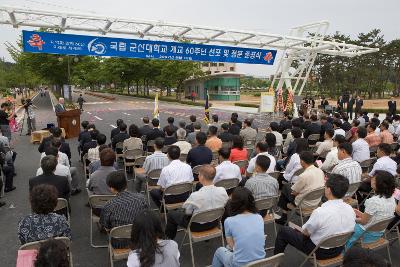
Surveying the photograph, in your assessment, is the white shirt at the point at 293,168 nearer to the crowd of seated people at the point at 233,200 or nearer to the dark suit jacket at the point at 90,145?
the crowd of seated people at the point at 233,200

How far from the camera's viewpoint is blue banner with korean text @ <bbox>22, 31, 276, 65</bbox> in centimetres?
1403

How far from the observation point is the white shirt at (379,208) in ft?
13.5

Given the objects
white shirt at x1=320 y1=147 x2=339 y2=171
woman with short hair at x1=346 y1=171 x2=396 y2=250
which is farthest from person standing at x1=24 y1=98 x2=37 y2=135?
woman with short hair at x1=346 y1=171 x2=396 y2=250

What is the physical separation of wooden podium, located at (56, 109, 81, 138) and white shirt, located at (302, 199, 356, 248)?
510 inches

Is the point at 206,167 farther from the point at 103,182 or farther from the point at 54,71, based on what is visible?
the point at 54,71

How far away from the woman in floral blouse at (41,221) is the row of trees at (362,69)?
49.2 meters

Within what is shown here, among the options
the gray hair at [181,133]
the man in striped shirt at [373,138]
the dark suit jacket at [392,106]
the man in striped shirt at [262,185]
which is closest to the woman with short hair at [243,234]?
the man in striped shirt at [262,185]

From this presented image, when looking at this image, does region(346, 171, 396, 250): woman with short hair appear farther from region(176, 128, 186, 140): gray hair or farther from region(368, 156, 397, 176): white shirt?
region(176, 128, 186, 140): gray hair

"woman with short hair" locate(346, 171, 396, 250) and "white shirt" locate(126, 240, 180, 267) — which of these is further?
"woman with short hair" locate(346, 171, 396, 250)

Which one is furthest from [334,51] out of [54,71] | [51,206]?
[54,71]

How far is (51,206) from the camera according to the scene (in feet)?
11.4

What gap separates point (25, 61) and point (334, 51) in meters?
34.4

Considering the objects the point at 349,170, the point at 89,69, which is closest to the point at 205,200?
→ the point at 349,170

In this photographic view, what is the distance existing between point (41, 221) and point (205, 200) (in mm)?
2014
